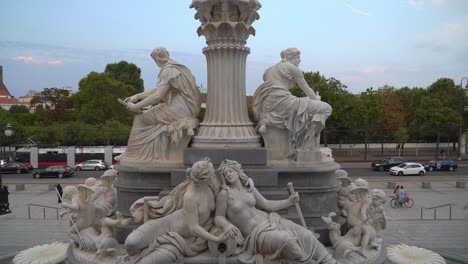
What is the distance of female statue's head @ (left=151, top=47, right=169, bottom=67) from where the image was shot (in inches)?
367

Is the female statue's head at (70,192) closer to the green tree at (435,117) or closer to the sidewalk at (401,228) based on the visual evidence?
the sidewalk at (401,228)

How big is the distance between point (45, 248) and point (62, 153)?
26781 millimetres

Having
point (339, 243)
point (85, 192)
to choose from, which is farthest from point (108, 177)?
point (339, 243)

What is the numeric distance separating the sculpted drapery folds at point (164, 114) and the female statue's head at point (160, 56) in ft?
Answer: 0.35

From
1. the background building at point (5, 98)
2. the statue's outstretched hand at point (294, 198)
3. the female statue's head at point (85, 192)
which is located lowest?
the female statue's head at point (85, 192)

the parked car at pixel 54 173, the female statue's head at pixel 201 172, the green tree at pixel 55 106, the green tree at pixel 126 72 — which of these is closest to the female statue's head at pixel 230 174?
the female statue's head at pixel 201 172

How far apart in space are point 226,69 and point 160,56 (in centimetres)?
163

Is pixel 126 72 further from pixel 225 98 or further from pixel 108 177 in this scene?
pixel 108 177

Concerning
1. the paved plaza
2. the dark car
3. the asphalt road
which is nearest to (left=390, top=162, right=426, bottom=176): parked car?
the asphalt road

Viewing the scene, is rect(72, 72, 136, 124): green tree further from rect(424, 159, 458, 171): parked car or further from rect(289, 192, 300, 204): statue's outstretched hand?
rect(289, 192, 300, 204): statue's outstretched hand

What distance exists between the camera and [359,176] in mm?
26375

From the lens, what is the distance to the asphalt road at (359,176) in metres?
25.0

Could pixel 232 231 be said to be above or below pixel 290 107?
below

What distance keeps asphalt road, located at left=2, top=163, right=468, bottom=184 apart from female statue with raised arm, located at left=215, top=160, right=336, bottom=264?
2020cm
